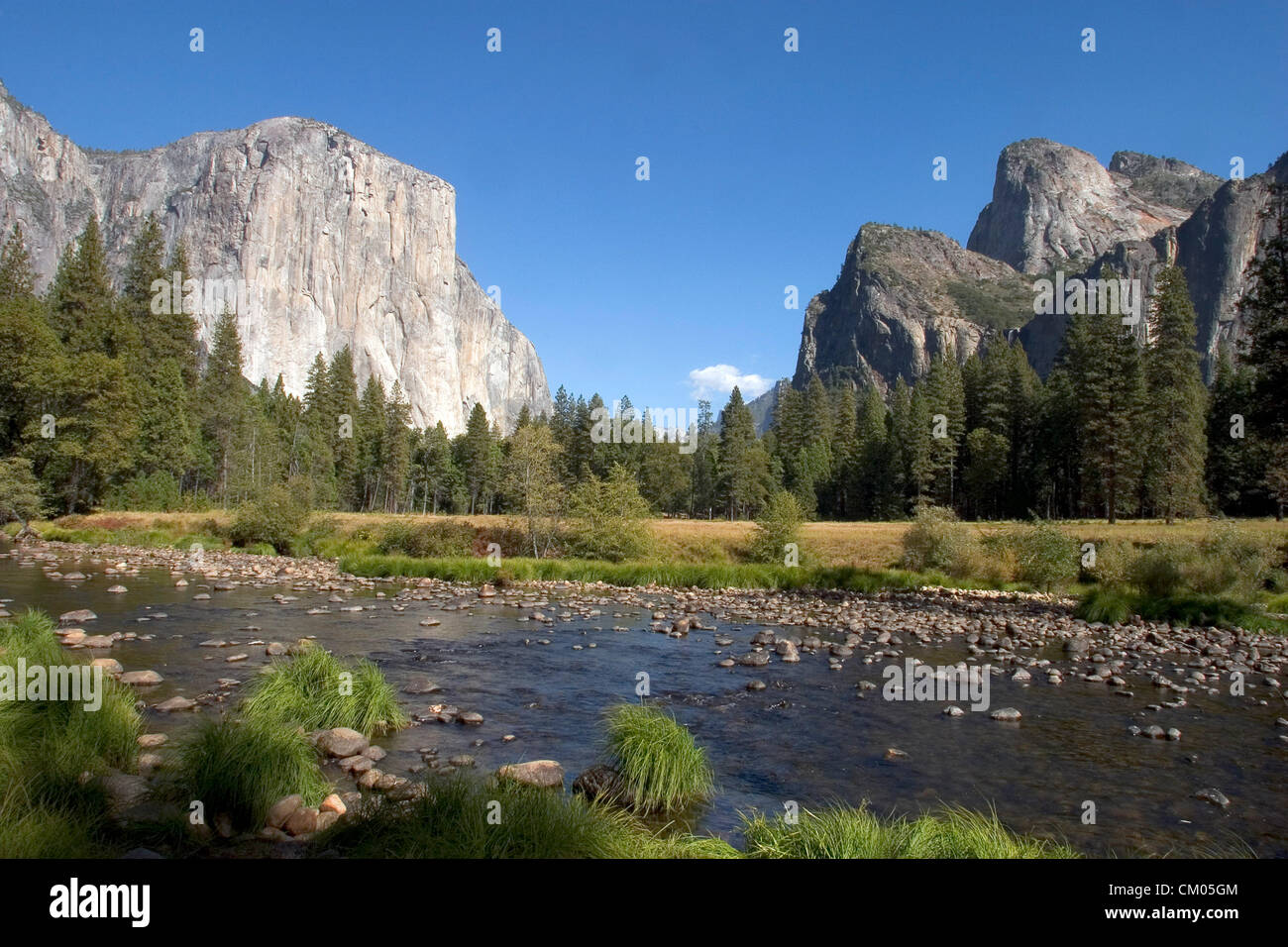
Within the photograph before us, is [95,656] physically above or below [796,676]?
above

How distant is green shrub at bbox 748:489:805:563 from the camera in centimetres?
3884

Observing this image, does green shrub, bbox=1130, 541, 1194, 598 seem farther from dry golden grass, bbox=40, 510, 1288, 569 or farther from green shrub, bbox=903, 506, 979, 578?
dry golden grass, bbox=40, 510, 1288, 569

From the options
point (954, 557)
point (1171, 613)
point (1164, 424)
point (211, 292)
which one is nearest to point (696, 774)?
point (1171, 613)

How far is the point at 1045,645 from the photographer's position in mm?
20484

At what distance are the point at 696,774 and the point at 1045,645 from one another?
15.4 meters

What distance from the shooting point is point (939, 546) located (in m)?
36.5

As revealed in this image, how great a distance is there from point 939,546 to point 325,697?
31678 mm

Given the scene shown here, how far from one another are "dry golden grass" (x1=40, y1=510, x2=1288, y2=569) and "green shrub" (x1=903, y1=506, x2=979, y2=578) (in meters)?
1.43

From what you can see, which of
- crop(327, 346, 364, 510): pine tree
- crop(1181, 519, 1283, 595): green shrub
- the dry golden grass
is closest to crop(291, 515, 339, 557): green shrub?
the dry golden grass

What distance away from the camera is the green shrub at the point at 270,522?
141 ft

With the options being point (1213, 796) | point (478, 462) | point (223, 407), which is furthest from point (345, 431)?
point (1213, 796)

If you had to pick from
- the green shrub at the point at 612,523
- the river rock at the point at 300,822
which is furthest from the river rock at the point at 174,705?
the green shrub at the point at 612,523
